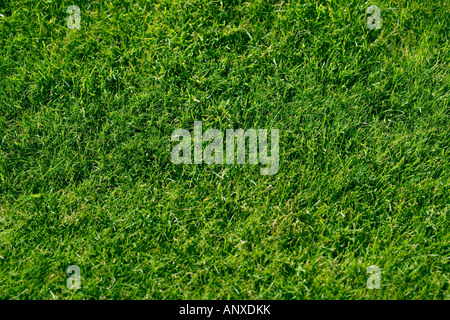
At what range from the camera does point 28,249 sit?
2562 mm

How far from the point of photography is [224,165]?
2.76m

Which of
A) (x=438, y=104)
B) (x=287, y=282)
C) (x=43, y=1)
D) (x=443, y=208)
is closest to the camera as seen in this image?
(x=287, y=282)

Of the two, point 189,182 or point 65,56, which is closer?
point 189,182

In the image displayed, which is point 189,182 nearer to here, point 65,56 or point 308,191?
point 308,191

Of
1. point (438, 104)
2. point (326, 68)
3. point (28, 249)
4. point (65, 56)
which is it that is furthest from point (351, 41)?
point (28, 249)

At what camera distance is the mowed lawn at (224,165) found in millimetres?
2510

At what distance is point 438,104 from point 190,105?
4.89 feet

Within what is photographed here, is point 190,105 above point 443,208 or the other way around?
above

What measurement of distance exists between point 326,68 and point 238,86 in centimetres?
56

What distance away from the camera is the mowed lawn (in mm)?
2510

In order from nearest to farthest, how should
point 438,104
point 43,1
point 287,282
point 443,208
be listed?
point 287,282 → point 443,208 → point 438,104 → point 43,1

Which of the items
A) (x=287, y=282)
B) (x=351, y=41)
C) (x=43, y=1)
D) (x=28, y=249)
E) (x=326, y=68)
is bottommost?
(x=287, y=282)

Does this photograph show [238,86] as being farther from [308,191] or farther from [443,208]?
[443,208]

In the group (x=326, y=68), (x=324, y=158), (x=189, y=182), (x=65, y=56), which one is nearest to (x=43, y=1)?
(x=65, y=56)
